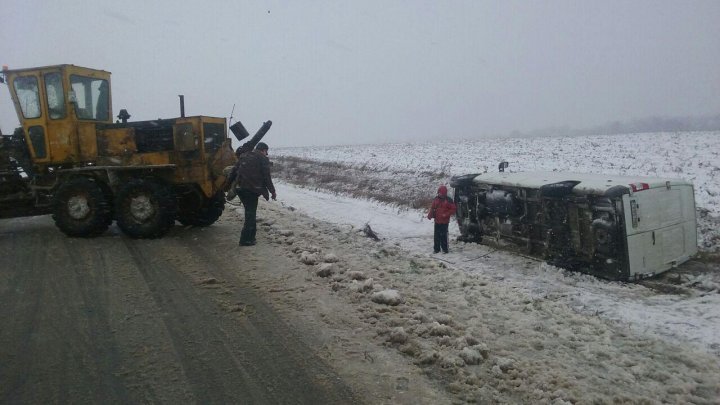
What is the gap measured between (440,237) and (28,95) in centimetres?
801

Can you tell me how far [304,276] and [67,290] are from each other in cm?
269

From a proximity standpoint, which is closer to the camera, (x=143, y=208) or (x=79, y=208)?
(x=143, y=208)

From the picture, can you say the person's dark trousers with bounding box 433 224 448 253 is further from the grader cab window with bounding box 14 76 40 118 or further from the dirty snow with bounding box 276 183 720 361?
the grader cab window with bounding box 14 76 40 118

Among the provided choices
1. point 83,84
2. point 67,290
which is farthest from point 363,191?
point 67,290

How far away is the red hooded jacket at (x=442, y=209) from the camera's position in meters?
7.98

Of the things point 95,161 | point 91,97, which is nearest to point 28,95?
point 91,97

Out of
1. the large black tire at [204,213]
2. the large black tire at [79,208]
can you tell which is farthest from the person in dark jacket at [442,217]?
the large black tire at [79,208]

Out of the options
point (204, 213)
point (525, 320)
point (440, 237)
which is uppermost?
point (204, 213)

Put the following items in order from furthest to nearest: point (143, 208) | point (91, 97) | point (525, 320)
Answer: point (91, 97) < point (143, 208) < point (525, 320)

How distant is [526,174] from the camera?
827 cm

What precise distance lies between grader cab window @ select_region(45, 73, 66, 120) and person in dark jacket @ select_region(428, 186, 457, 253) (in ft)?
22.9

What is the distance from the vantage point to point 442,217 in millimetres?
7969

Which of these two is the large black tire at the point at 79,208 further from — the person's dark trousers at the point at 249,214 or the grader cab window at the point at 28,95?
the person's dark trousers at the point at 249,214

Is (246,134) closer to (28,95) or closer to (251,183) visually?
(251,183)
